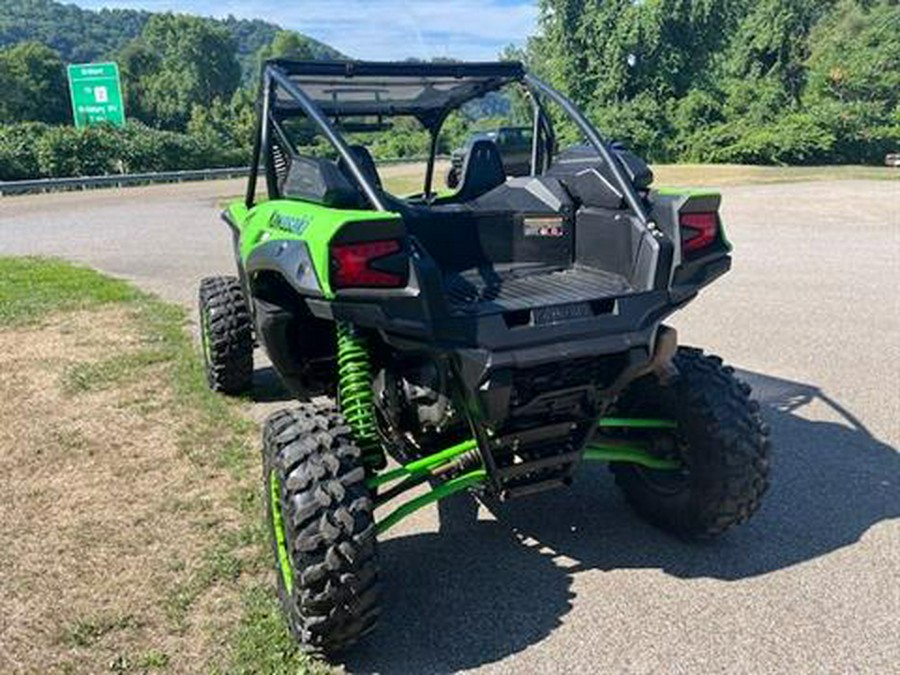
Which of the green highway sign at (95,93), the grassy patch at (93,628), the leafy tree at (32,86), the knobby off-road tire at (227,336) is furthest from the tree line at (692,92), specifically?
the grassy patch at (93,628)

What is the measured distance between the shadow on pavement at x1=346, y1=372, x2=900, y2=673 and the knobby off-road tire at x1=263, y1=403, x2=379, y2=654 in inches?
9.2

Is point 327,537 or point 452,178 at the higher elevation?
point 452,178

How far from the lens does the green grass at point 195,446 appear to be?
2908 millimetres

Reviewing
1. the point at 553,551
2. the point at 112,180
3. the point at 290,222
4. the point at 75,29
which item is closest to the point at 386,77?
the point at 290,222

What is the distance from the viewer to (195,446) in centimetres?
472

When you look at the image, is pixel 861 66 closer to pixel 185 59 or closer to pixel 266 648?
pixel 266 648

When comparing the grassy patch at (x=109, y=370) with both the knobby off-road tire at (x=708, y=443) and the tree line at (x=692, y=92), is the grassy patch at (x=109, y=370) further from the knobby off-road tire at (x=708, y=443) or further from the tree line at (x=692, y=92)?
the tree line at (x=692, y=92)

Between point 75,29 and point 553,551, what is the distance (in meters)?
181

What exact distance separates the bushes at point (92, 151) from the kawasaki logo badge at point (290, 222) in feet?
96.0

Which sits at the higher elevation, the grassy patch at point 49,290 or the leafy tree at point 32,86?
the leafy tree at point 32,86

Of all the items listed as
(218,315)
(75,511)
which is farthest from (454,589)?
(218,315)

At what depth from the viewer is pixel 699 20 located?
1673 inches

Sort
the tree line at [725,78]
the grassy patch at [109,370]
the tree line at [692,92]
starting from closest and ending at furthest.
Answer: the grassy patch at [109,370], the tree line at [692,92], the tree line at [725,78]

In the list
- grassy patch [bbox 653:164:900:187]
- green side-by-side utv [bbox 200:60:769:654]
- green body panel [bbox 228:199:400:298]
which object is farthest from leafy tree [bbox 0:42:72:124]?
green side-by-side utv [bbox 200:60:769:654]
